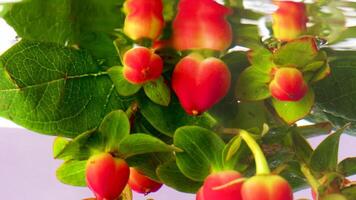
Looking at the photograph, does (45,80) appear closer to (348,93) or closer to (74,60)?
(74,60)

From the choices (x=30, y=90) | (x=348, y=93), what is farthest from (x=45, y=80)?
(x=348, y=93)

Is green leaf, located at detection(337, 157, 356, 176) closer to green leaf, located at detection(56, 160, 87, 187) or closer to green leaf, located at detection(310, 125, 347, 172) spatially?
green leaf, located at detection(310, 125, 347, 172)

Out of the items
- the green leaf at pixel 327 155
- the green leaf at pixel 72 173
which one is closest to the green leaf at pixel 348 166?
the green leaf at pixel 327 155

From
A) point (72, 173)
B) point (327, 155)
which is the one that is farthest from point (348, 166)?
point (72, 173)

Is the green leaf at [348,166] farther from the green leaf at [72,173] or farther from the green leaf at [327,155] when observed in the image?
the green leaf at [72,173]

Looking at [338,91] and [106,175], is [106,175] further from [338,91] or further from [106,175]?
[338,91]

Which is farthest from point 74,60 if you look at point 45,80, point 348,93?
point 348,93
